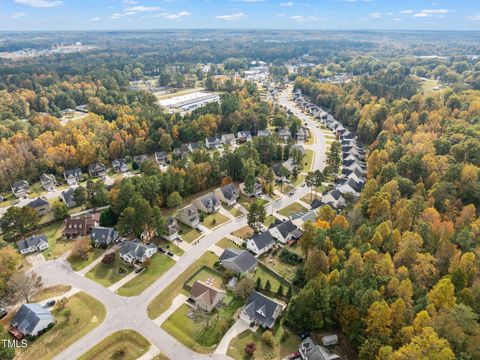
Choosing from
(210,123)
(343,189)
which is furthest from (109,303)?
(210,123)

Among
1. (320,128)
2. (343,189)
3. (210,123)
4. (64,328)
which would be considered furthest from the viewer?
(320,128)

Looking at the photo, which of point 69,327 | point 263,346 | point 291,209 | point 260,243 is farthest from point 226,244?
point 69,327

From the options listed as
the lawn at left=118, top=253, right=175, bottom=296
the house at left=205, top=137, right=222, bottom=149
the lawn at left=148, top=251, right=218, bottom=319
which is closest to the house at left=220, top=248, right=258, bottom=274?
the lawn at left=148, top=251, right=218, bottom=319

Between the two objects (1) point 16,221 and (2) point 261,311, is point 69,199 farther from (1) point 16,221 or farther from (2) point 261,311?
(2) point 261,311

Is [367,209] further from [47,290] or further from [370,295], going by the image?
[47,290]

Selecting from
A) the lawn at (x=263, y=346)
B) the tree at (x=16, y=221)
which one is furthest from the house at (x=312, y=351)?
the tree at (x=16, y=221)

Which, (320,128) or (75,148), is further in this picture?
(320,128)

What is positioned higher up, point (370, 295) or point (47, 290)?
point (370, 295)
